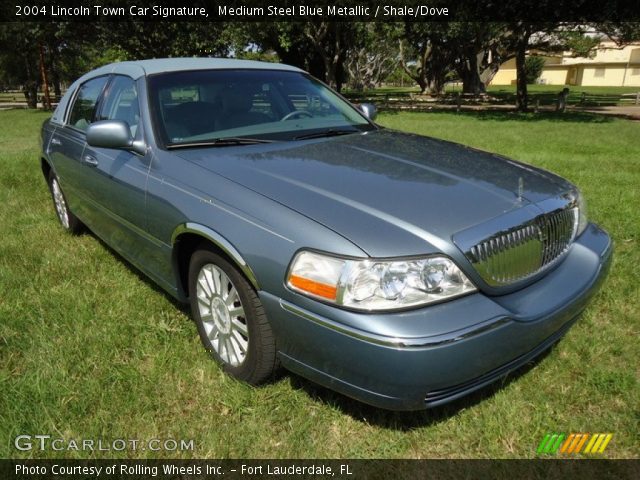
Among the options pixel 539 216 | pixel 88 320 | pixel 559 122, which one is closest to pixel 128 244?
pixel 88 320

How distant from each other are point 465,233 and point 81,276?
313 cm

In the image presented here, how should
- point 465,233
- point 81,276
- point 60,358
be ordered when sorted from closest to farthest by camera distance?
point 465,233
point 60,358
point 81,276

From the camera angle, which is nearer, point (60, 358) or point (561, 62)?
point (60, 358)

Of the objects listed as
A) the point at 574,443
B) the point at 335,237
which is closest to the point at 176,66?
the point at 335,237

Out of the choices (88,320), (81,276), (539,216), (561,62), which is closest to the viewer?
(539,216)

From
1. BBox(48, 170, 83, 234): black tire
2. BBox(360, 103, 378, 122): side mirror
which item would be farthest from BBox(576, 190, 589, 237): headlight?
BBox(48, 170, 83, 234): black tire

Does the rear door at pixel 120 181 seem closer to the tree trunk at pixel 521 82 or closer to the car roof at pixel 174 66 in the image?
the car roof at pixel 174 66

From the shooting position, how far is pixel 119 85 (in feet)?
11.7

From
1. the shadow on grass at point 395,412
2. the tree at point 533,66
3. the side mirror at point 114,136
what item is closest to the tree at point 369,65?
the tree at point 533,66

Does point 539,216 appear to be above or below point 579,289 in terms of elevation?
above

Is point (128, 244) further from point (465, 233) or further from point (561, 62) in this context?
point (561, 62)

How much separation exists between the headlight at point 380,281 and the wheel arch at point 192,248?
0.34m

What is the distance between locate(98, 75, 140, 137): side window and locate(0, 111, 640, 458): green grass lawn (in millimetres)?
1213

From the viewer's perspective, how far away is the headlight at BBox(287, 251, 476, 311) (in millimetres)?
1888
